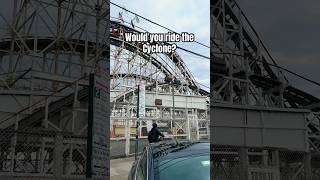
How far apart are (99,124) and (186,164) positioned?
50cm

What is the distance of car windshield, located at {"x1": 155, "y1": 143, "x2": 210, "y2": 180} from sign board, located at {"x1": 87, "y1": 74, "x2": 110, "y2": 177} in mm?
291

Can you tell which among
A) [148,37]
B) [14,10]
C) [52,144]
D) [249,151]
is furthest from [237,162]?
[14,10]

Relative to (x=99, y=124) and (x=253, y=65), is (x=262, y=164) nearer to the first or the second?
(x=253, y=65)

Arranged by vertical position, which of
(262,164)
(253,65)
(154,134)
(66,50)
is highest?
(66,50)

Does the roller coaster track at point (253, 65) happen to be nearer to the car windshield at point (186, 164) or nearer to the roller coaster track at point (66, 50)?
the roller coaster track at point (66, 50)

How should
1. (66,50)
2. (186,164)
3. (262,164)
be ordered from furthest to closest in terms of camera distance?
1. (66,50)
2. (262,164)
3. (186,164)

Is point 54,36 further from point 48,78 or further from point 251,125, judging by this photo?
point 251,125

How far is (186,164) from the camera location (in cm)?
231

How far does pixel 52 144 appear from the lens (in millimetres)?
3947

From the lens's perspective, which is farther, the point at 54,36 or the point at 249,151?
the point at 54,36

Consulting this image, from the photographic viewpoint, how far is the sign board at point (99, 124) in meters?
2.41

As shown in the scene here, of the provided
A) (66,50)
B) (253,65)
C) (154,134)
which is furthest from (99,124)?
(66,50)

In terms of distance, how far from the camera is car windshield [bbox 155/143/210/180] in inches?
88.8

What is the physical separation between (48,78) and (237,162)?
1.55 metres
